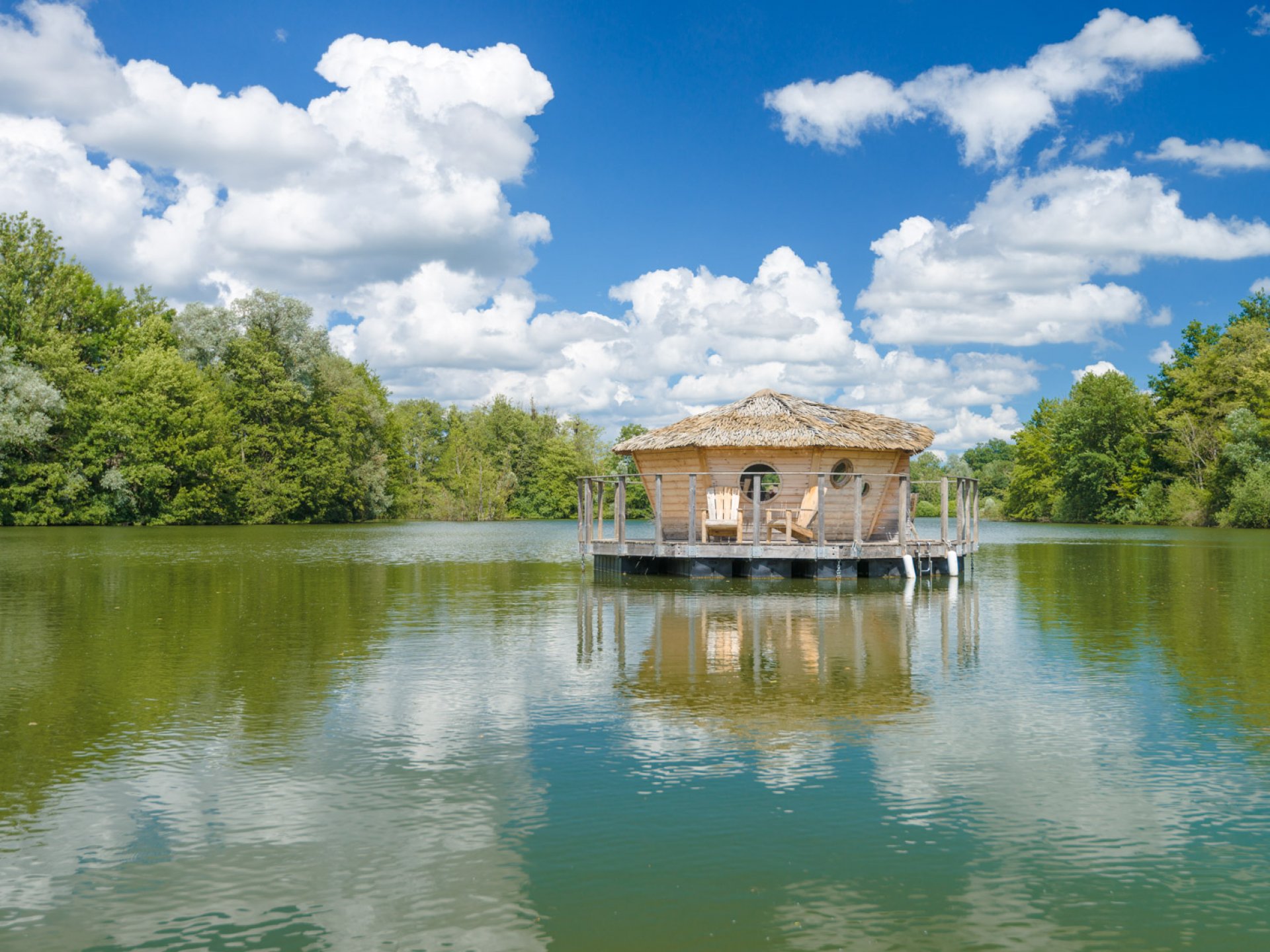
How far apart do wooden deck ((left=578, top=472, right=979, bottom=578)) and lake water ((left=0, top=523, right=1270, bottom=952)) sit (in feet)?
26.9

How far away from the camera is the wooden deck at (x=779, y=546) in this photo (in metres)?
27.3

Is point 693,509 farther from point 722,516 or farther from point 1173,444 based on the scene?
point 1173,444

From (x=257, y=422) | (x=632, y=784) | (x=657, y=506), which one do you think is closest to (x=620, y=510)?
(x=657, y=506)

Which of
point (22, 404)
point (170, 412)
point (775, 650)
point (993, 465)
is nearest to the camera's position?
point (775, 650)

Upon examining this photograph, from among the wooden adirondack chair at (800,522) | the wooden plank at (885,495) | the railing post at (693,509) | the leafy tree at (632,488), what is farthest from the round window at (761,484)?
the leafy tree at (632,488)

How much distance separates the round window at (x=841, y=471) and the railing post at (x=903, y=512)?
1.34 metres

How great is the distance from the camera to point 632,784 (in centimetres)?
859

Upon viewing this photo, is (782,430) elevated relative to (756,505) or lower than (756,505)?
elevated

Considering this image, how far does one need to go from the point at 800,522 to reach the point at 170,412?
53.6 metres

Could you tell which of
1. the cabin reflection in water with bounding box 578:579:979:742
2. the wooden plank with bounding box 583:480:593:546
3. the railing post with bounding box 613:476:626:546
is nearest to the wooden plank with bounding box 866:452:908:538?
the cabin reflection in water with bounding box 578:579:979:742

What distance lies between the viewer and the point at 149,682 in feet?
41.9

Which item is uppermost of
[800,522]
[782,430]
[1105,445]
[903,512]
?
[1105,445]

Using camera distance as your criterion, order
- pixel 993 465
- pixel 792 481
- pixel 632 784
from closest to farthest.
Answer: pixel 632 784 → pixel 792 481 → pixel 993 465

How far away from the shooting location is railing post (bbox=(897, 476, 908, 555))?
90.5 feet
